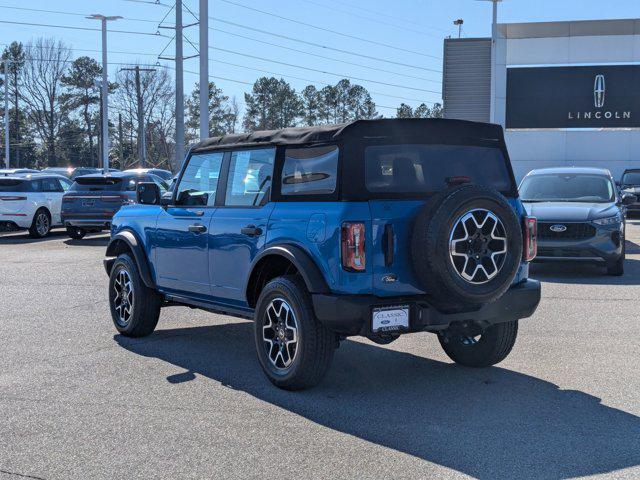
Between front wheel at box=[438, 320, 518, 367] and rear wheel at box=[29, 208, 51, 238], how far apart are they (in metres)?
15.8

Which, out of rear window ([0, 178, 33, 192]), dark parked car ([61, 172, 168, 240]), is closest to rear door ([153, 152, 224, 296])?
dark parked car ([61, 172, 168, 240])

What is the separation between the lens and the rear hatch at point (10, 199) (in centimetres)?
1980

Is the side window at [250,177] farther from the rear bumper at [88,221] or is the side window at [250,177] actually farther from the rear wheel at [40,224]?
the rear wheel at [40,224]

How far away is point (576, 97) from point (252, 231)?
94.6 ft

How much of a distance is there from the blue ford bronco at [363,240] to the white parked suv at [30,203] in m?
14.3

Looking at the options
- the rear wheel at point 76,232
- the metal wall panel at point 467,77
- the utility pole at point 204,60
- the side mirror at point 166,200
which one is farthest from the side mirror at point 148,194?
the metal wall panel at point 467,77

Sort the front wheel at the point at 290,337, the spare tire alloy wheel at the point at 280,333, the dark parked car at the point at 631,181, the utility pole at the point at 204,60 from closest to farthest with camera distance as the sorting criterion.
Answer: the front wheel at the point at 290,337
the spare tire alloy wheel at the point at 280,333
the utility pole at the point at 204,60
the dark parked car at the point at 631,181

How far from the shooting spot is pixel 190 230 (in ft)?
23.1

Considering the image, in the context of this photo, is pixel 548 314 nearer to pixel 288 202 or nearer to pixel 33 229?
pixel 288 202

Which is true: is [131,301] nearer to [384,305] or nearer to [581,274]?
[384,305]

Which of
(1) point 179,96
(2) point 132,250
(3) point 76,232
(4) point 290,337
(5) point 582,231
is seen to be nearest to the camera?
(4) point 290,337

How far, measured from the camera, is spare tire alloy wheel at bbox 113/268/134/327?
7.96m

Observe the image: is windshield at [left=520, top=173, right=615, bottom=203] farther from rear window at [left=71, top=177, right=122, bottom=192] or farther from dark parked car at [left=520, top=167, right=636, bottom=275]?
rear window at [left=71, top=177, right=122, bottom=192]

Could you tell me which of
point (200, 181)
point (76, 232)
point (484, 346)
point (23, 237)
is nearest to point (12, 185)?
point (23, 237)
